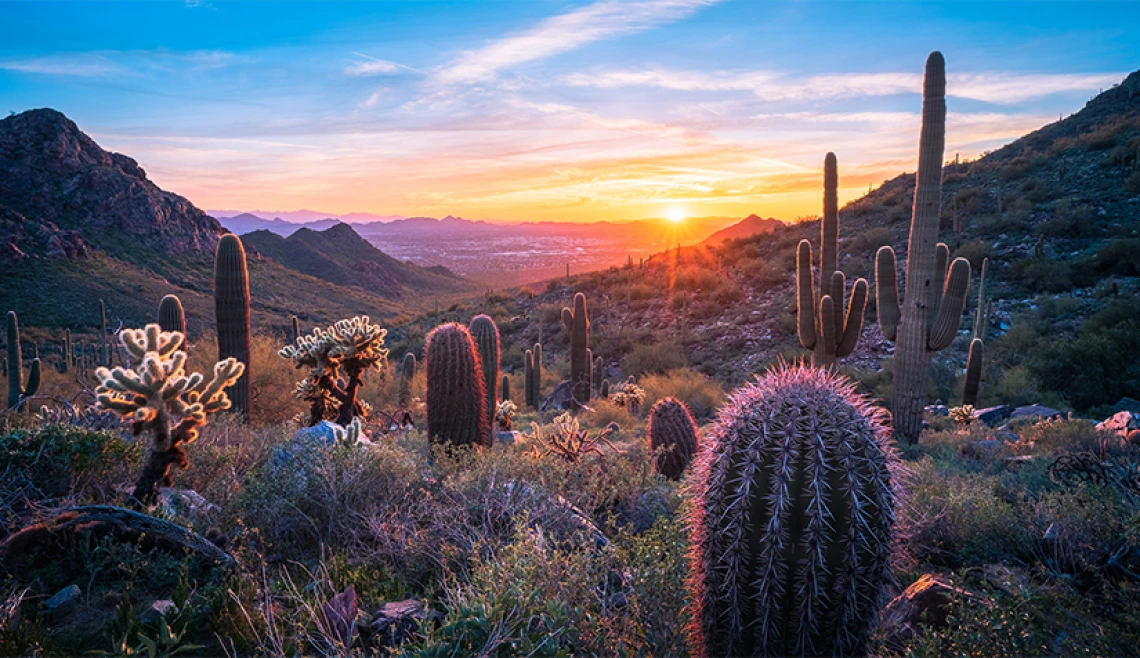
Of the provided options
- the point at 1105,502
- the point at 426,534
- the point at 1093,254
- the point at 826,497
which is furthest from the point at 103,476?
the point at 1093,254

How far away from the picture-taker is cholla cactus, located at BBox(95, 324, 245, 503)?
14.1 feet

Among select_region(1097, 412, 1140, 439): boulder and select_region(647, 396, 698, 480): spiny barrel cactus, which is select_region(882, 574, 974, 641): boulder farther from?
select_region(1097, 412, 1140, 439): boulder

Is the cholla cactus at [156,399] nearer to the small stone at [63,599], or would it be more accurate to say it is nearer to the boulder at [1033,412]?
the small stone at [63,599]

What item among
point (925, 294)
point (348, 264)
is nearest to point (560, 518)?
point (925, 294)

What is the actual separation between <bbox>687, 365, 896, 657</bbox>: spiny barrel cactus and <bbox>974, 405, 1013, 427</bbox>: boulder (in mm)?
12560

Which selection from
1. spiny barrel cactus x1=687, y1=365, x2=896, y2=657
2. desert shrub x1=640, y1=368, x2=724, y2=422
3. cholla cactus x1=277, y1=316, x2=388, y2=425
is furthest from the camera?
desert shrub x1=640, y1=368, x2=724, y2=422

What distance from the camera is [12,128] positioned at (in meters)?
44.1

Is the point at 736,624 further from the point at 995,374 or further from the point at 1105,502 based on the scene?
the point at 995,374

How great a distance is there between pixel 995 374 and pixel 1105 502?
14.2 metres

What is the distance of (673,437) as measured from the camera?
23.6 feet

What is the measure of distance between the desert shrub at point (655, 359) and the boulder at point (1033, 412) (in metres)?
10.5

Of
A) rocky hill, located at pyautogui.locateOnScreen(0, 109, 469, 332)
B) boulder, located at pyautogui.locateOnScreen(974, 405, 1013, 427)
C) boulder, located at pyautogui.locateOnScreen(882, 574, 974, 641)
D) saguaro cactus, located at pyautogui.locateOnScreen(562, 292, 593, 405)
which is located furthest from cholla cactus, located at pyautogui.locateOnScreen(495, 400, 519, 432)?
rocky hill, located at pyautogui.locateOnScreen(0, 109, 469, 332)

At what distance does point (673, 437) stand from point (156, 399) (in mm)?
5127

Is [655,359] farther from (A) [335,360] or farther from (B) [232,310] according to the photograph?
(A) [335,360]
